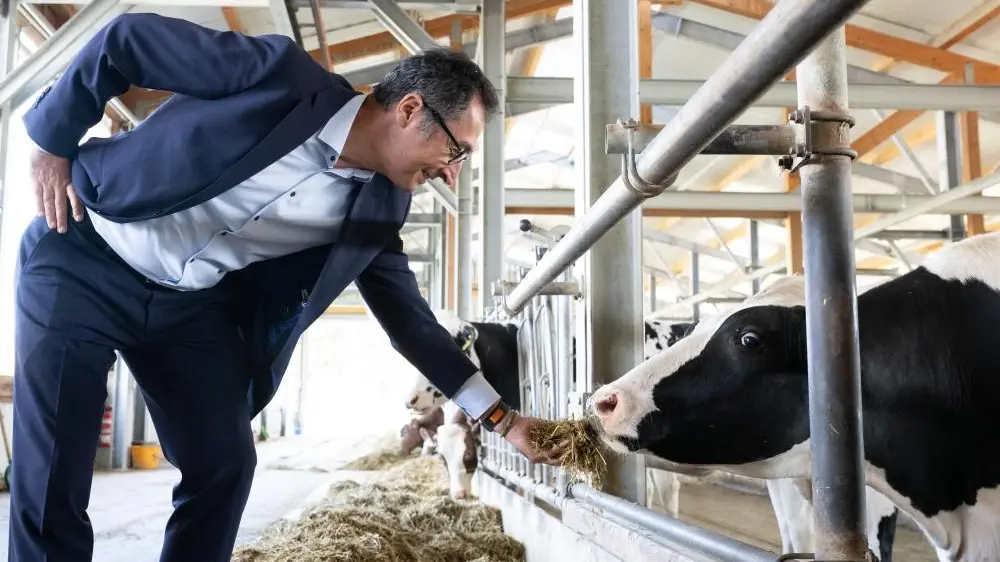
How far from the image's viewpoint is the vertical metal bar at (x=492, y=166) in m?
6.22

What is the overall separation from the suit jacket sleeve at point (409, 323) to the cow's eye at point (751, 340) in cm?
70

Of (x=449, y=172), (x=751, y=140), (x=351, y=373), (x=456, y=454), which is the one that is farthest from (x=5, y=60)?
(x=351, y=373)

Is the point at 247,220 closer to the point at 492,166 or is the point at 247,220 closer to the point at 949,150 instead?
the point at 492,166

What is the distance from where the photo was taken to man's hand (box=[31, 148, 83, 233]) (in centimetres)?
179

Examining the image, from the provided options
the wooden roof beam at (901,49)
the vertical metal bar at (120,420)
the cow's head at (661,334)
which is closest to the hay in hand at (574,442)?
the cow's head at (661,334)

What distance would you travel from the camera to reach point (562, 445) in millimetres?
1993

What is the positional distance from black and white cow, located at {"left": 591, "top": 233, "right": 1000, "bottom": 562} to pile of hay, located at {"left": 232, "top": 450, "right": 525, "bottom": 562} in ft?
4.41

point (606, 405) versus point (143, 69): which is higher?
point (143, 69)

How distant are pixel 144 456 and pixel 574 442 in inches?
337

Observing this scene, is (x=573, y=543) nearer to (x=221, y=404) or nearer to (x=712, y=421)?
(x=712, y=421)

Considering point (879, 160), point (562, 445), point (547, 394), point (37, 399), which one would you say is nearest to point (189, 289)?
point (37, 399)

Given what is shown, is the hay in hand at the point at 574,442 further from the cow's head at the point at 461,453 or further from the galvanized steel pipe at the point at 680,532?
the cow's head at the point at 461,453

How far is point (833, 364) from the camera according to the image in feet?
3.69

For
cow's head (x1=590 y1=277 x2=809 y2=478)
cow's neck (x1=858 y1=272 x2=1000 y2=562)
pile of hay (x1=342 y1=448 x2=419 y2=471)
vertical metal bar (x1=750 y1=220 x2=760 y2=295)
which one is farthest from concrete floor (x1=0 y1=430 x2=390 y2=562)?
vertical metal bar (x1=750 y1=220 x2=760 y2=295)
